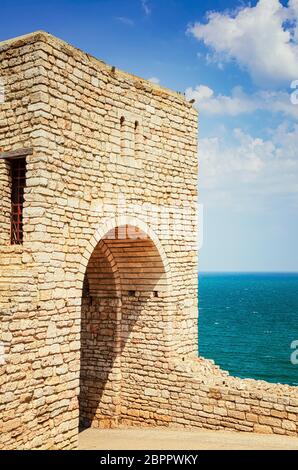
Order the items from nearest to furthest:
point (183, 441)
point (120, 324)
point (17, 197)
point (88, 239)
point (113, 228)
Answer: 1. point (17, 197)
2. point (88, 239)
3. point (183, 441)
4. point (113, 228)
5. point (120, 324)

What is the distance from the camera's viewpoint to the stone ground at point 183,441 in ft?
29.6

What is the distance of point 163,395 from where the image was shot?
1098 cm

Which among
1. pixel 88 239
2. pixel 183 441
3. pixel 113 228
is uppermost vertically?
pixel 113 228

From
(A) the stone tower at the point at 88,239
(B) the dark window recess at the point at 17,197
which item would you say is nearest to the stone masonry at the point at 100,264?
(A) the stone tower at the point at 88,239

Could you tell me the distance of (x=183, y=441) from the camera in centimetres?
955

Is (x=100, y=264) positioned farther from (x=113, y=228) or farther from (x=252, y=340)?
(x=252, y=340)

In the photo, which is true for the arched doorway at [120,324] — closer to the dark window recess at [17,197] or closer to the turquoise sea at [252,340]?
the dark window recess at [17,197]

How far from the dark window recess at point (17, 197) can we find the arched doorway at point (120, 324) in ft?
8.44

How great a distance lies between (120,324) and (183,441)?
122 inches

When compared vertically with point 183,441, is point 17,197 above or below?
above

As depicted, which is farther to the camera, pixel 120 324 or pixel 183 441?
pixel 120 324

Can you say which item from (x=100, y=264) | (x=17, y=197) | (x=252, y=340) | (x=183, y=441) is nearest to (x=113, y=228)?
(x=17, y=197)

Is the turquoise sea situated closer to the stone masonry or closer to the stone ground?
the stone masonry
